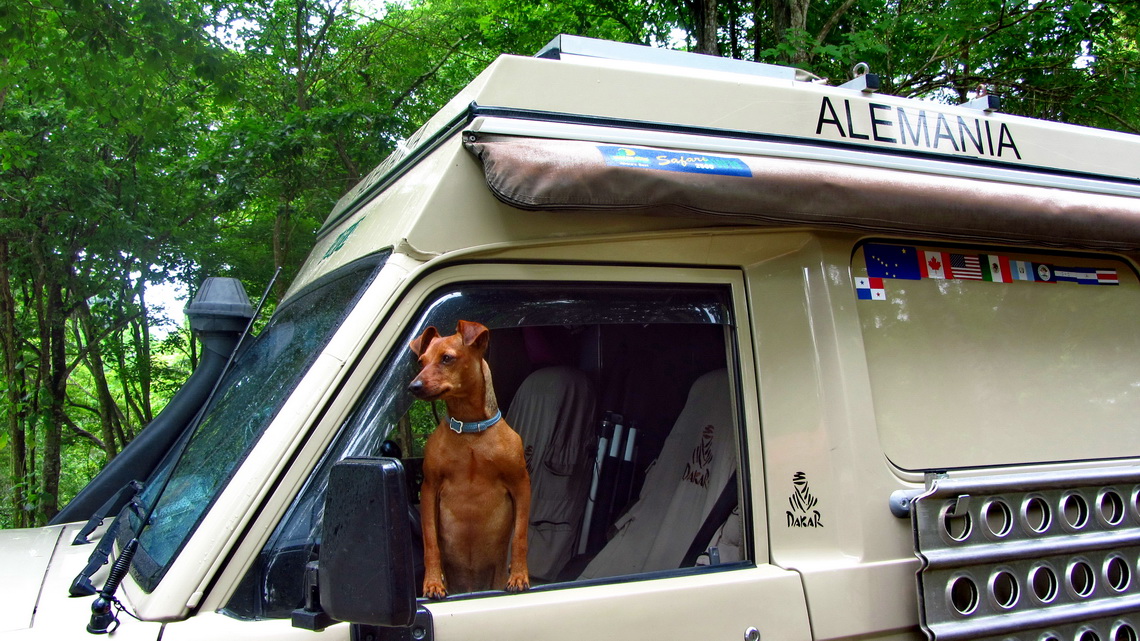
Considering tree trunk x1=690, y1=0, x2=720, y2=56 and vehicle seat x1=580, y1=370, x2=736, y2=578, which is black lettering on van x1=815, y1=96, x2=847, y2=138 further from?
tree trunk x1=690, y1=0, x2=720, y2=56

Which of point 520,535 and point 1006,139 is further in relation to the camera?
point 1006,139

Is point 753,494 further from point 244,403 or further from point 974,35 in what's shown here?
point 974,35

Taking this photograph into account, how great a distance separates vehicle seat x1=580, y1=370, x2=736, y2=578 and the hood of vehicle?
1.41 meters

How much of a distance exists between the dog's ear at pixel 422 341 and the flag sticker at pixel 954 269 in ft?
4.19

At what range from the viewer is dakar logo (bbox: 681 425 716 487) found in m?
2.63

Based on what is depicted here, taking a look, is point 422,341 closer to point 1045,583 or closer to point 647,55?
point 647,55

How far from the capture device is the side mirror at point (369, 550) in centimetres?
151

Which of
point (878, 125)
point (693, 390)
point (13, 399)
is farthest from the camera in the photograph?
point (13, 399)

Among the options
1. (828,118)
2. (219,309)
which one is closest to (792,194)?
(828,118)

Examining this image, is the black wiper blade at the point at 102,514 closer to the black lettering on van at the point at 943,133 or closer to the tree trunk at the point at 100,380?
the black lettering on van at the point at 943,133

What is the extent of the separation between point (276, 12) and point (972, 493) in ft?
27.4

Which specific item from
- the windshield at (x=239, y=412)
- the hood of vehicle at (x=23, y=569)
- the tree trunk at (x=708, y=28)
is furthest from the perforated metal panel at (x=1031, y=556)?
the tree trunk at (x=708, y=28)

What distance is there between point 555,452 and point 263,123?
227 inches

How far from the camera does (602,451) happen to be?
2898 mm
